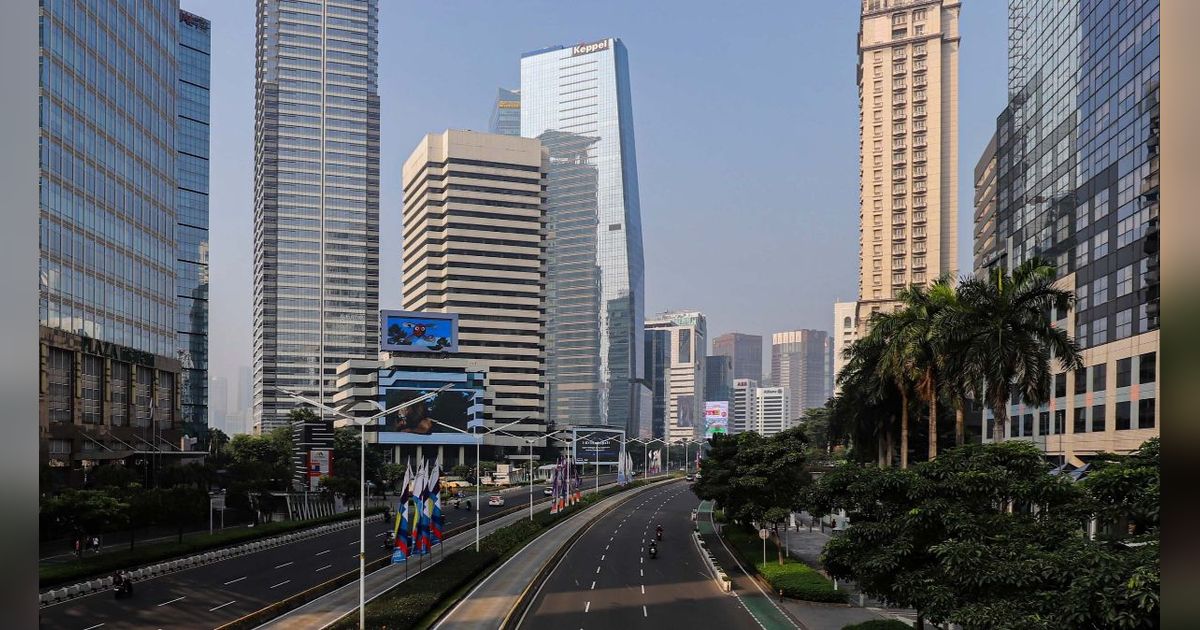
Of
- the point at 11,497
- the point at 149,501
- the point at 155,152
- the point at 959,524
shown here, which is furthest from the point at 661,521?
the point at 11,497

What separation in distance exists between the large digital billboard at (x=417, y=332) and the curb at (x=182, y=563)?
95571mm

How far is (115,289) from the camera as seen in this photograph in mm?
83562

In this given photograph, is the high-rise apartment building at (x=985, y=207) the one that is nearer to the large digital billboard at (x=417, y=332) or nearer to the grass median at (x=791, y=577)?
the grass median at (x=791, y=577)

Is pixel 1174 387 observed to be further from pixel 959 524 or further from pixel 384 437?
pixel 384 437

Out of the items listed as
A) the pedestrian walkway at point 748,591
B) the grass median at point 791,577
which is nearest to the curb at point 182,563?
the pedestrian walkway at point 748,591

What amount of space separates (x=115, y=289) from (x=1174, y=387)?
311 ft

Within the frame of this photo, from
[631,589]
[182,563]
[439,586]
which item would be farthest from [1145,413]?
[182,563]

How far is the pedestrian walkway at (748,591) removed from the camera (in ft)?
136

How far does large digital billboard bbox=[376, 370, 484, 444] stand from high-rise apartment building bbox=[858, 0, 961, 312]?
84.3 m

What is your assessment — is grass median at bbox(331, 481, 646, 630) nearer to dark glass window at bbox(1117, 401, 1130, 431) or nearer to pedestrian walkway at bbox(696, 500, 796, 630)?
pedestrian walkway at bbox(696, 500, 796, 630)

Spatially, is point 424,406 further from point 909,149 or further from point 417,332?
point 909,149

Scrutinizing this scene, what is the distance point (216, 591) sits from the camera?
48062mm

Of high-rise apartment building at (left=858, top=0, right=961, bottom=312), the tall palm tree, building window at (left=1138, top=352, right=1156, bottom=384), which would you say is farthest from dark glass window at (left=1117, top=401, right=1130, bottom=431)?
high-rise apartment building at (left=858, top=0, right=961, bottom=312)

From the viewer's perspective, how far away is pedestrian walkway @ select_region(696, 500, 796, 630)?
4138 cm
